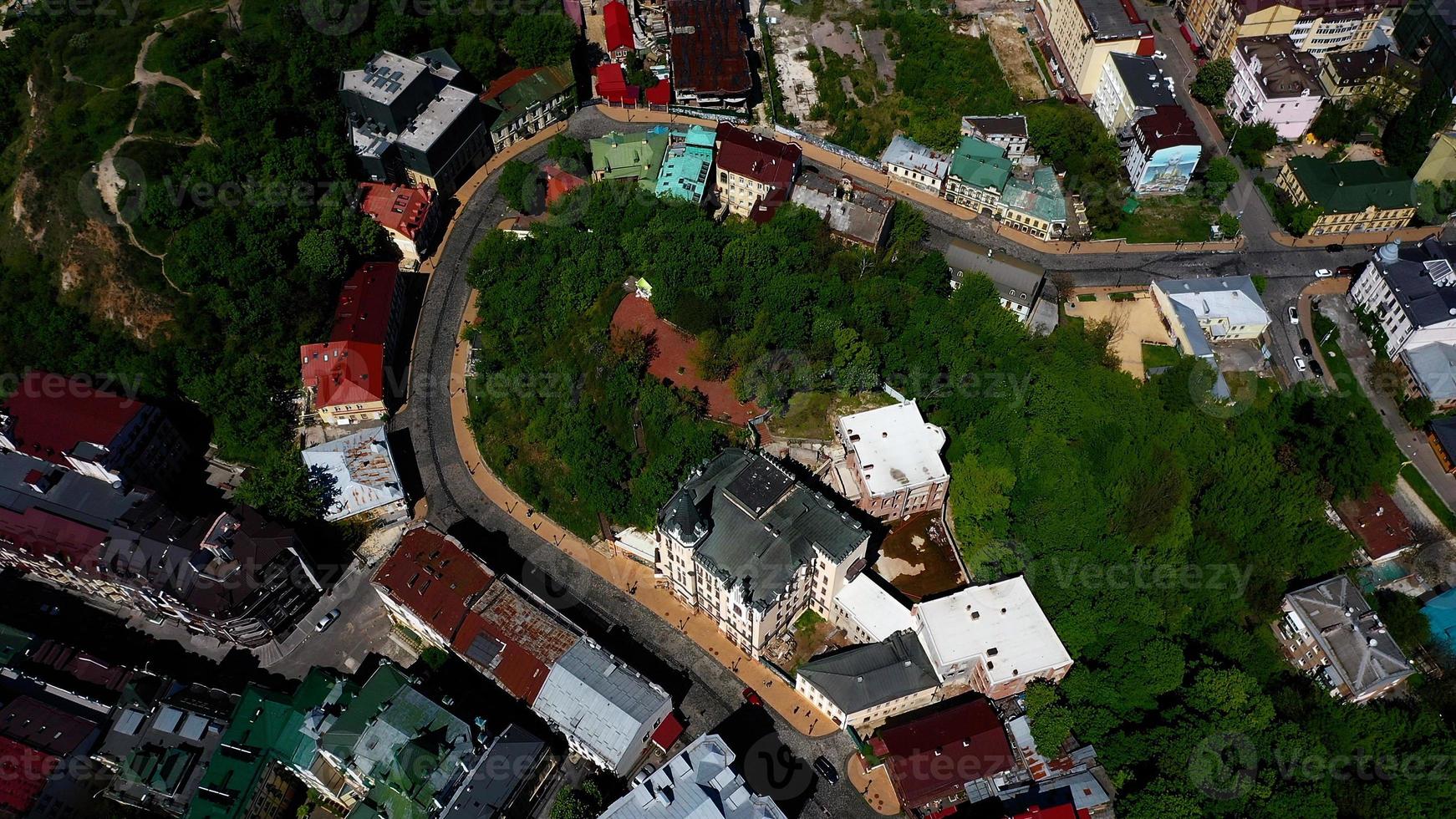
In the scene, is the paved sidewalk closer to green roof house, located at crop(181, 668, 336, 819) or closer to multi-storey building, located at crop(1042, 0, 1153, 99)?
green roof house, located at crop(181, 668, 336, 819)

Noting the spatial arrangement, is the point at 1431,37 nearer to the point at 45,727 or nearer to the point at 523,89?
the point at 523,89

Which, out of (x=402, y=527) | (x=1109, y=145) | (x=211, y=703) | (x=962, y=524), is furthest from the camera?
(x=1109, y=145)

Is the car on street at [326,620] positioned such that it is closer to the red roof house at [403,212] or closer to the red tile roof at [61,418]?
the red tile roof at [61,418]

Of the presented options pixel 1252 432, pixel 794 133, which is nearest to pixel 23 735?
pixel 794 133

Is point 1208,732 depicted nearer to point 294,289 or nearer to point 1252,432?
point 1252,432

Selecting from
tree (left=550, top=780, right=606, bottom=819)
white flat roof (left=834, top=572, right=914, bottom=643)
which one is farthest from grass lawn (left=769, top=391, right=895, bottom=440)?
tree (left=550, top=780, right=606, bottom=819)

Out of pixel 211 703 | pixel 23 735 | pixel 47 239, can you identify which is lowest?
pixel 23 735
